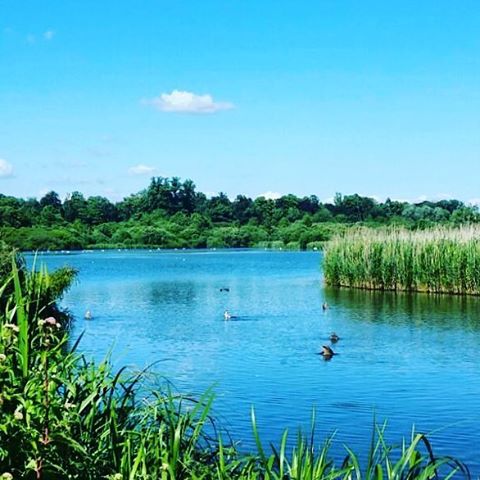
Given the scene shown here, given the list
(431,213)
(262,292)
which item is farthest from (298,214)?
(262,292)

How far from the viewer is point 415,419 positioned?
1114cm

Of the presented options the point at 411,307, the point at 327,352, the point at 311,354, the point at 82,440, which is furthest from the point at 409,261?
the point at 82,440

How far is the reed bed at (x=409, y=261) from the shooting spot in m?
29.0

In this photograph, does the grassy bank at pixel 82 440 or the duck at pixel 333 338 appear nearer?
the grassy bank at pixel 82 440

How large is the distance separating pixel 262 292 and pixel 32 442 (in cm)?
2933

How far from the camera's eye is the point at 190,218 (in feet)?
388

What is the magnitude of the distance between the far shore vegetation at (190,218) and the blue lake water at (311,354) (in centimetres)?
5856

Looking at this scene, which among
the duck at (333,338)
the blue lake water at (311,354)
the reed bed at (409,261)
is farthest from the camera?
the reed bed at (409,261)

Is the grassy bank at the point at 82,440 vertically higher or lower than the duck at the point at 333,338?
higher

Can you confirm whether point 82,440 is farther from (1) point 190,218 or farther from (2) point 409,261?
(1) point 190,218

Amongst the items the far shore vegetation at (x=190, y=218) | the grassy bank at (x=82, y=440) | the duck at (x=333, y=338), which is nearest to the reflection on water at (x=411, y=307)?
the duck at (x=333, y=338)

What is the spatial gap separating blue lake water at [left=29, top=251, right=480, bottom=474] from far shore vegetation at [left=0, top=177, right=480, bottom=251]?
192 feet

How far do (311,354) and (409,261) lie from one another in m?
14.9

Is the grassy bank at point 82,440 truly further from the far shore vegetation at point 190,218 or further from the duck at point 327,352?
the far shore vegetation at point 190,218
